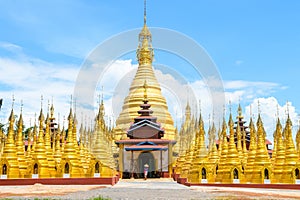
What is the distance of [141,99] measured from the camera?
56719 mm

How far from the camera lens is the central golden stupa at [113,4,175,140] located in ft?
181

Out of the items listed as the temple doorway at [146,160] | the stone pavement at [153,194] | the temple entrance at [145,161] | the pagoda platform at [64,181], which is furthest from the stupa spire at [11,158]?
the temple doorway at [146,160]

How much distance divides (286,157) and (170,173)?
792 inches

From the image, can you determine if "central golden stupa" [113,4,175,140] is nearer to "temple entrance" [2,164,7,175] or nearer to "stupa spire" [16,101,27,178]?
"stupa spire" [16,101,27,178]

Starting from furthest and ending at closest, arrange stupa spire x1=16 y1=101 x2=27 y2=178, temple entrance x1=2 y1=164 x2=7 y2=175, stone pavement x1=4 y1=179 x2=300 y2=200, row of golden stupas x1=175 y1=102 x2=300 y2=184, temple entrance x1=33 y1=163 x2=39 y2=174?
stupa spire x1=16 y1=101 x2=27 y2=178 → temple entrance x1=33 y1=163 x2=39 y2=174 → temple entrance x1=2 y1=164 x2=7 y2=175 → row of golden stupas x1=175 y1=102 x2=300 y2=184 → stone pavement x1=4 y1=179 x2=300 y2=200

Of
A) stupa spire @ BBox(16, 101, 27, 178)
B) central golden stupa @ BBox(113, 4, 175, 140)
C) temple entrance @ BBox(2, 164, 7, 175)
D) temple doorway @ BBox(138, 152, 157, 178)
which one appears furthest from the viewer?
central golden stupa @ BBox(113, 4, 175, 140)

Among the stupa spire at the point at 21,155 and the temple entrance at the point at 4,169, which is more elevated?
the stupa spire at the point at 21,155

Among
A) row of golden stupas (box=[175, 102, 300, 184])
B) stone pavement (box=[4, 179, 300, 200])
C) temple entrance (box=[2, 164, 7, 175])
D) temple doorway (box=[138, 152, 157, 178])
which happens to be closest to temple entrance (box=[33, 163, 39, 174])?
temple entrance (box=[2, 164, 7, 175])

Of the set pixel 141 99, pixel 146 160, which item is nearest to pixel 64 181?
pixel 146 160

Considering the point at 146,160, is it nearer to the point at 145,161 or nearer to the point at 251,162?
the point at 145,161

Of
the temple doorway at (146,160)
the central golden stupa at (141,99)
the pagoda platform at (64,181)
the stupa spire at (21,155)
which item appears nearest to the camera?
the pagoda platform at (64,181)

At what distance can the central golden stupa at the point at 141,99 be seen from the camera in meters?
55.2

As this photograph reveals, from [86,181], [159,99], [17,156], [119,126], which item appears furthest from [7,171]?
[159,99]

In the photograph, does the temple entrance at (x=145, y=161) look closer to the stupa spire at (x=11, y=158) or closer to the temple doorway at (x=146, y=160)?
the temple doorway at (x=146, y=160)
